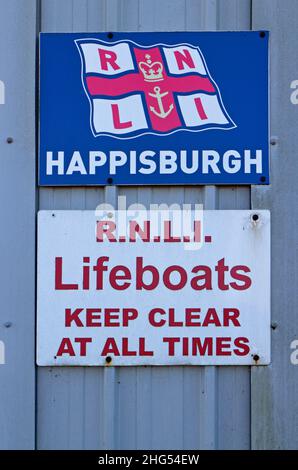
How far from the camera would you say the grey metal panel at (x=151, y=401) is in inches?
119

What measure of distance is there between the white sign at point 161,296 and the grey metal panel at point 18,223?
0.24 feet

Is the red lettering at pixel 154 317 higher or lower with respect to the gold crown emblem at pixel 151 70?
lower

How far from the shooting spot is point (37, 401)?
3.06 meters

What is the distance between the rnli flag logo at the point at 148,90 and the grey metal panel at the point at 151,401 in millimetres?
170

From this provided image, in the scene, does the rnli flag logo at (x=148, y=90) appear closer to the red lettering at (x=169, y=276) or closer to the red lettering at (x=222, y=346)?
the red lettering at (x=169, y=276)

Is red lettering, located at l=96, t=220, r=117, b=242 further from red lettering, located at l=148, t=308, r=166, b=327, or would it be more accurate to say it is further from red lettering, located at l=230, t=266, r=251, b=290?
red lettering, located at l=230, t=266, r=251, b=290

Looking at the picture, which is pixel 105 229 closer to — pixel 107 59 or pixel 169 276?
pixel 169 276

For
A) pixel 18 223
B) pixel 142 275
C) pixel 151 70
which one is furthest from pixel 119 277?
pixel 151 70

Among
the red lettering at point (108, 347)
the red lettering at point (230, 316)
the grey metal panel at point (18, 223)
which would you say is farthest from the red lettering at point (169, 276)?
the grey metal panel at point (18, 223)

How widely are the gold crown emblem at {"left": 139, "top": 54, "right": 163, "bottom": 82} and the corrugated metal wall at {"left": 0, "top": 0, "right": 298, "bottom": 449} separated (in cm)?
16

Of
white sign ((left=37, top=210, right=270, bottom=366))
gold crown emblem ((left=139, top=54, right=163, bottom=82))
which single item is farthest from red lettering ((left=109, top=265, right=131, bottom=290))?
gold crown emblem ((left=139, top=54, right=163, bottom=82))

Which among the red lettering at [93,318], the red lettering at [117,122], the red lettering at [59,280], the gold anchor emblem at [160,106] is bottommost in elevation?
the red lettering at [93,318]

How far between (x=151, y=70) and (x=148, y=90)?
0.29ft

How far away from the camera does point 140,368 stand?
3051 millimetres
